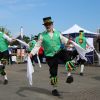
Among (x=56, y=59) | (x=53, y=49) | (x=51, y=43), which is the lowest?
(x=56, y=59)

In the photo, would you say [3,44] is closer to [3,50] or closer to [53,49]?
[3,50]

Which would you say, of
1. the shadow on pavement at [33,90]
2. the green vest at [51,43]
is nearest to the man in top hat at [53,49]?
the green vest at [51,43]

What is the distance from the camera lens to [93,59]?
23297 mm

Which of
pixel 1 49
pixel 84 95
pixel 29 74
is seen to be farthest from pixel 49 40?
pixel 1 49

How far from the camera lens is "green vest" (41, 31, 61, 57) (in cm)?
916

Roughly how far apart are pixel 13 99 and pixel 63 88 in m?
2.13

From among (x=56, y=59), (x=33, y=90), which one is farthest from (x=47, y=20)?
(x=33, y=90)

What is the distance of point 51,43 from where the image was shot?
30.0 ft

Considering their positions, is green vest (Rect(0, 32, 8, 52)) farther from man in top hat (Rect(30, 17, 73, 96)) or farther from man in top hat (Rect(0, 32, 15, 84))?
man in top hat (Rect(30, 17, 73, 96))

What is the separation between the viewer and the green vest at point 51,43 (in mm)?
9156

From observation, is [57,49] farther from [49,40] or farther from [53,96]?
[53,96]

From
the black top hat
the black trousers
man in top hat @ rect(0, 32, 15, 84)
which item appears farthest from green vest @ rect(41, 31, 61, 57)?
man in top hat @ rect(0, 32, 15, 84)

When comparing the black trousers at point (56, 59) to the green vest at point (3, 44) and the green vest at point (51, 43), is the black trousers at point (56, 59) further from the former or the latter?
the green vest at point (3, 44)

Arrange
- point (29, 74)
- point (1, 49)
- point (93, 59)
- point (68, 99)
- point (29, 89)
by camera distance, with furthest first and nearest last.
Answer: point (93, 59) → point (1, 49) → point (29, 89) → point (29, 74) → point (68, 99)
